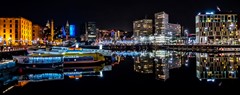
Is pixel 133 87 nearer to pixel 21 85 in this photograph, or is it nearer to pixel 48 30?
pixel 21 85

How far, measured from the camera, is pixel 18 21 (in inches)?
3376

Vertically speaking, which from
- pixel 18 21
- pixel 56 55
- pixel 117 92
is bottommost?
pixel 117 92

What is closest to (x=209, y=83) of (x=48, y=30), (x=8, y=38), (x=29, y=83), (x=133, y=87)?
(x=133, y=87)

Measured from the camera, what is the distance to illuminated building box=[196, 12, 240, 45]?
15262 cm

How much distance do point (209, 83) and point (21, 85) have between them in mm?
17724

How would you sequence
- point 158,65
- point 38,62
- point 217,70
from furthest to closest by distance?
point 158,65 → point 38,62 → point 217,70

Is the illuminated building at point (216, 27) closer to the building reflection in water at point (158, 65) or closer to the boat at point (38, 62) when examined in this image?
the building reflection in water at point (158, 65)

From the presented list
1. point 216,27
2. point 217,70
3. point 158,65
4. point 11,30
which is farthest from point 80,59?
point 216,27

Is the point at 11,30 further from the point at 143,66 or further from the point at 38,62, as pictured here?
the point at 143,66

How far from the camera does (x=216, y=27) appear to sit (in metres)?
156

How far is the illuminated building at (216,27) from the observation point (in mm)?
152625

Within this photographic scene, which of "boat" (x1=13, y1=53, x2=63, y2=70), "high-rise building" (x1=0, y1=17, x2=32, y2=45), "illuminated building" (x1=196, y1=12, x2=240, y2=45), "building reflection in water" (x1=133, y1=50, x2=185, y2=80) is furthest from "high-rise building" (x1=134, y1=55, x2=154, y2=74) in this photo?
"illuminated building" (x1=196, y1=12, x2=240, y2=45)

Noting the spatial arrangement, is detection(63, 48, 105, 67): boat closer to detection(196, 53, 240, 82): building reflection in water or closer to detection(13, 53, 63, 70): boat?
detection(13, 53, 63, 70): boat

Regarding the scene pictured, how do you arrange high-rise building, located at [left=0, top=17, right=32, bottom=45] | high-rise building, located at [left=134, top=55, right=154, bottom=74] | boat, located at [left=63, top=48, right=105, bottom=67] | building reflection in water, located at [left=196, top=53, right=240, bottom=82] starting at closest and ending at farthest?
building reflection in water, located at [left=196, top=53, right=240, bottom=82] → high-rise building, located at [left=134, top=55, right=154, bottom=74] → boat, located at [left=63, top=48, right=105, bottom=67] → high-rise building, located at [left=0, top=17, right=32, bottom=45]
